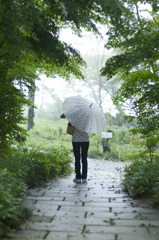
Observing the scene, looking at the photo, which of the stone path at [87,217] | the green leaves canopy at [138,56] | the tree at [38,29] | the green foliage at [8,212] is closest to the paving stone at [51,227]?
the stone path at [87,217]

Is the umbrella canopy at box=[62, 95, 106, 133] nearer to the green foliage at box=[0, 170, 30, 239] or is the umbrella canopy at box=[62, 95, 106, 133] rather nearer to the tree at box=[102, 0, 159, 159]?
the tree at box=[102, 0, 159, 159]

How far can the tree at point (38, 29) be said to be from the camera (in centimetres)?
330

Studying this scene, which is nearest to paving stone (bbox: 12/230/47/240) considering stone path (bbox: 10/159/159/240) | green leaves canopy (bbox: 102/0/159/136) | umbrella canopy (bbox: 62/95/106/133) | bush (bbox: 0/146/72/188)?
stone path (bbox: 10/159/159/240)

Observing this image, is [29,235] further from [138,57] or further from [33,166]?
[138,57]

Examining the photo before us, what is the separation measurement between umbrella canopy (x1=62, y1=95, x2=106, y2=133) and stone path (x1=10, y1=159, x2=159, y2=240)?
4.58 feet

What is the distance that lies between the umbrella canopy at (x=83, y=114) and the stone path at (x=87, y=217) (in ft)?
4.58

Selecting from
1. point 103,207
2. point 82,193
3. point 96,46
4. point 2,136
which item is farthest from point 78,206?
point 96,46

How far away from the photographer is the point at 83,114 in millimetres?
5457

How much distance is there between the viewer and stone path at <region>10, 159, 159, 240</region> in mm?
2539

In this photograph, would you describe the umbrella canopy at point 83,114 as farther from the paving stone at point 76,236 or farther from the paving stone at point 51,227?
the paving stone at point 76,236

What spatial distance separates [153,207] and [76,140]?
2.38 metres

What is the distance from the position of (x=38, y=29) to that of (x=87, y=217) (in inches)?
110

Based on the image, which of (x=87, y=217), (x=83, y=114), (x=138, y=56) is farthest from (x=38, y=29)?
(x=87, y=217)

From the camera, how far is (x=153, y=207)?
355 centimetres
